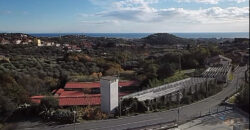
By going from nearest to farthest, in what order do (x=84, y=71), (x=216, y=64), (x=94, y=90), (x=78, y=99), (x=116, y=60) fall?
(x=78, y=99)
(x=94, y=90)
(x=84, y=71)
(x=216, y=64)
(x=116, y=60)

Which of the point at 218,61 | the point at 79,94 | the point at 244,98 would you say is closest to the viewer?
the point at 244,98

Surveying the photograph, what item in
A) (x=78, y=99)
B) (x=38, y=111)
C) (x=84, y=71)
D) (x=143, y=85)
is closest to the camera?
(x=38, y=111)

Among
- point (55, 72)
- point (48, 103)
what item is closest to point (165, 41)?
point (55, 72)

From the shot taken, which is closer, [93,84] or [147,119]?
[147,119]

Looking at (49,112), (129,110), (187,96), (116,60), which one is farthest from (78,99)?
(116,60)

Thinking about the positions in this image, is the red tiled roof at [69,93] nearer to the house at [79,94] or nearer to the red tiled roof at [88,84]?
the house at [79,94]

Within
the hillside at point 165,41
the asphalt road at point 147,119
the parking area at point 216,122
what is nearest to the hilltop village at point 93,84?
the asphalt road at point 147,119

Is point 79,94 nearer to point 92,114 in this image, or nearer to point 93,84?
point 93,84

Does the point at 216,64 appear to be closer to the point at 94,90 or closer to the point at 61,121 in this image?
the point at 94,90
